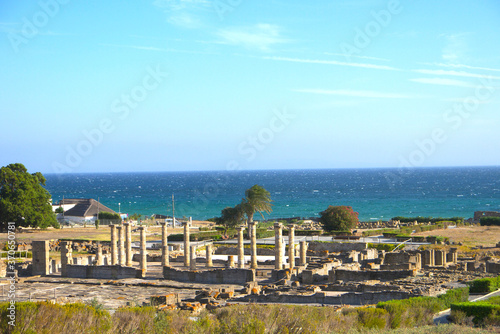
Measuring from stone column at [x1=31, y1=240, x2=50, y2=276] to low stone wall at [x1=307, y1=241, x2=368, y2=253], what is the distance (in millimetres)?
21702

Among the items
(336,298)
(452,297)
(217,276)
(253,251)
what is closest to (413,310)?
(452,297)

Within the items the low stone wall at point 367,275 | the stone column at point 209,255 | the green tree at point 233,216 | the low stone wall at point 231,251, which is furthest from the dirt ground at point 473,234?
the stone column at point 209,255

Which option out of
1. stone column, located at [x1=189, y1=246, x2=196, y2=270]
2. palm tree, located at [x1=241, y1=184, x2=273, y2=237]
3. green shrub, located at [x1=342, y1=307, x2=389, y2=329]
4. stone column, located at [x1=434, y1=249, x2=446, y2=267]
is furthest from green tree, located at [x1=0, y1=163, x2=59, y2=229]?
green shrub, located at [x1=342, y1=307, x2=389, y2=329]

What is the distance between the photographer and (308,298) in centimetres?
2744

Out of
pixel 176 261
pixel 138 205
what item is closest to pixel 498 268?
pixel 176 261

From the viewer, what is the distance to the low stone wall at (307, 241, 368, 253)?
5016 centimetres

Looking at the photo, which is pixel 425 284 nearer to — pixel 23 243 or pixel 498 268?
pixel 498 268

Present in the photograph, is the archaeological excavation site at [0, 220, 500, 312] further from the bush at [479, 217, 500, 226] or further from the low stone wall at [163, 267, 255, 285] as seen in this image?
the bush at [479, 217, 500, 226]

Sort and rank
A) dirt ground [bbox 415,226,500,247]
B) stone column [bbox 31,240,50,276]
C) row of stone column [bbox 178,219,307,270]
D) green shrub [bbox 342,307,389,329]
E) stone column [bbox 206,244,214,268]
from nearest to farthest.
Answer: green shrub [bbox 342,307,389,329] < row of stone column [bbox 178,219,307,270] < stone column [bbox 31,240,50,276] < stone column [bbox 206,244,214,268] < dirt ground [bbox 415,226,500,247]

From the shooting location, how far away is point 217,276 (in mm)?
35188

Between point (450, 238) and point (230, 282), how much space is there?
29.8 metres

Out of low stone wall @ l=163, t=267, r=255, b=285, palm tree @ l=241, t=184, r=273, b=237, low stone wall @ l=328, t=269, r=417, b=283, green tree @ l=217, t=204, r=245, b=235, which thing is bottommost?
low stone wall @ l=163, t=267, r=255, b=285

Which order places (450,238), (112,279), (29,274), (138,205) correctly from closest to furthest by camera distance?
(112,279), (29,274), (450,238), (138,205)

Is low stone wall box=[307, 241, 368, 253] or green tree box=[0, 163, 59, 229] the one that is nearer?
low stone wall box=[307, 241, 368, 253]
